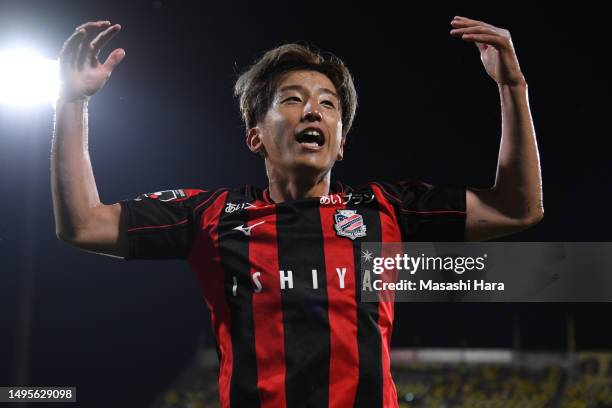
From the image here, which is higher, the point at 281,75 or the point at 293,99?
the point at 281,75

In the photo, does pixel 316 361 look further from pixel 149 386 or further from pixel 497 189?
pixel 149 386

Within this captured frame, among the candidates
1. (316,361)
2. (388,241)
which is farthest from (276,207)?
(316,361)

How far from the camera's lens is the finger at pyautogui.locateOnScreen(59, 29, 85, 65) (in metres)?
2.13

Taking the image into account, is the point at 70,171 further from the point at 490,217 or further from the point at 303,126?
the point at 490,217

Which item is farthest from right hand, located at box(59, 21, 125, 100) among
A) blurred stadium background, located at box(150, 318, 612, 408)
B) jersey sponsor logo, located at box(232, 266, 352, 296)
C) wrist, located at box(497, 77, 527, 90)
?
blurred stadium background, located at box(150, 318, 612, 408)

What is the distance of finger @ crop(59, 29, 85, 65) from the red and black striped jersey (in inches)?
20.5

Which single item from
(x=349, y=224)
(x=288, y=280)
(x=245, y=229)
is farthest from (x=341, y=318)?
(x=245, y=229)

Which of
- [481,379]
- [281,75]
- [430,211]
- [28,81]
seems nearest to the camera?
[430,211]

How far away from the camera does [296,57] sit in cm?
270

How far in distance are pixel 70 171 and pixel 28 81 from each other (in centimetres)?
579

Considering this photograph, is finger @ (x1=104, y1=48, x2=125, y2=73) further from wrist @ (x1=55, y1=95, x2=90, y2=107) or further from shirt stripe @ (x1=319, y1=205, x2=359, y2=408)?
shirt stripe @ (x1=319, y1=205, x2=359, y2=408)

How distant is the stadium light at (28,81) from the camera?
715 centimetres

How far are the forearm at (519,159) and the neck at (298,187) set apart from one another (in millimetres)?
681

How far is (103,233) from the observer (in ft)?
7.18
